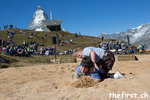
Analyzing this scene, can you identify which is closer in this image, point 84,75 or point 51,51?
point 84,75

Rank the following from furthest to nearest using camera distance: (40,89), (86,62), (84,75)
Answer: (84,75), (86,62), (40,89)

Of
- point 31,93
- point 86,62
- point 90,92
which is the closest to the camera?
point 90,92

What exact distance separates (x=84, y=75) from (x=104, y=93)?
1.40 m

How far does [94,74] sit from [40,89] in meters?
1.59

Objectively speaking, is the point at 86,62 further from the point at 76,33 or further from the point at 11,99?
the point at 76,33

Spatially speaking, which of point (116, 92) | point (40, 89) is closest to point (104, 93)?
point (116, 92)

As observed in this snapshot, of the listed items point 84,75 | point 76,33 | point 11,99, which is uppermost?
point 76,33

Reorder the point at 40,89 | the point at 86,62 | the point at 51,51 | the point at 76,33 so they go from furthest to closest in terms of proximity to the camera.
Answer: the point at 76,33
the point at 51,51
the point at 86,62
the point at 40,89

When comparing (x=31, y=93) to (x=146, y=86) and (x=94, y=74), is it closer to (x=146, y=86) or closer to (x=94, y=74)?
(x=94, y=74)

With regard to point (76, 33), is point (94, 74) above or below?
below

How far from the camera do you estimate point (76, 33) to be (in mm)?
50938

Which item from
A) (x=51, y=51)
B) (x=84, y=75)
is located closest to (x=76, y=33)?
(x=51, y=51)

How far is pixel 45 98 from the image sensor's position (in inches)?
129

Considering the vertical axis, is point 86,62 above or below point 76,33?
below
